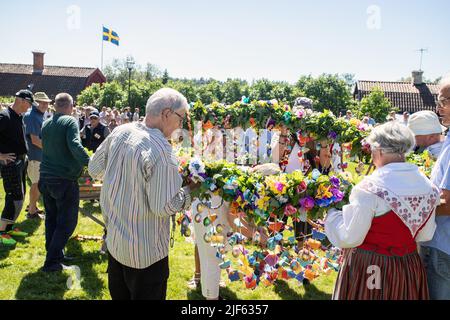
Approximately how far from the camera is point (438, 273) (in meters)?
2.46

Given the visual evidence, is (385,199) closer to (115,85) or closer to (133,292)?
(133,292)

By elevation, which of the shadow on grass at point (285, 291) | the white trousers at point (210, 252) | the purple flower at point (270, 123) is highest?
the purple flower at point (270, 123)

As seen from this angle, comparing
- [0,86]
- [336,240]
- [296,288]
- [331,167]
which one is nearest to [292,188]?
[336,240]

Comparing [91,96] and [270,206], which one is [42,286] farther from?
[91,96]

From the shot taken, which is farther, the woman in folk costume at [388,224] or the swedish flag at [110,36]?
the swedish flag at [110,36]

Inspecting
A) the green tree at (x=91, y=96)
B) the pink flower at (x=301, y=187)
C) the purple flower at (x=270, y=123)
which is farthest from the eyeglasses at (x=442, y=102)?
the green tree at (x=91, y=96)

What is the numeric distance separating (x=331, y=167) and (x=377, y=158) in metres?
2.96

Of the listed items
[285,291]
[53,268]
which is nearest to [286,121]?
[285,291]

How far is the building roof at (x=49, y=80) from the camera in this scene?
4162 cm

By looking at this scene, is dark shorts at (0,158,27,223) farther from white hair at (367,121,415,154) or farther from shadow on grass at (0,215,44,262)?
white hair at (367,121,415,154)

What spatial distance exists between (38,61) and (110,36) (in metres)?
21.2

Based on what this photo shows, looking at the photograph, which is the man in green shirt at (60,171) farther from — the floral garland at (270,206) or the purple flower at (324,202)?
the purple flower at (324,202)

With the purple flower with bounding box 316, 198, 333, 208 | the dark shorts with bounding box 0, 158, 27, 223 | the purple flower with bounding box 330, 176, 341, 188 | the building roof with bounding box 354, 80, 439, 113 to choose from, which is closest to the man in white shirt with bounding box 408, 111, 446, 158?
the purple flower with bounding box 330, 176, 341, 188

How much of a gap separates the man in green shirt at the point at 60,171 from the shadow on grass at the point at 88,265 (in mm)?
374
